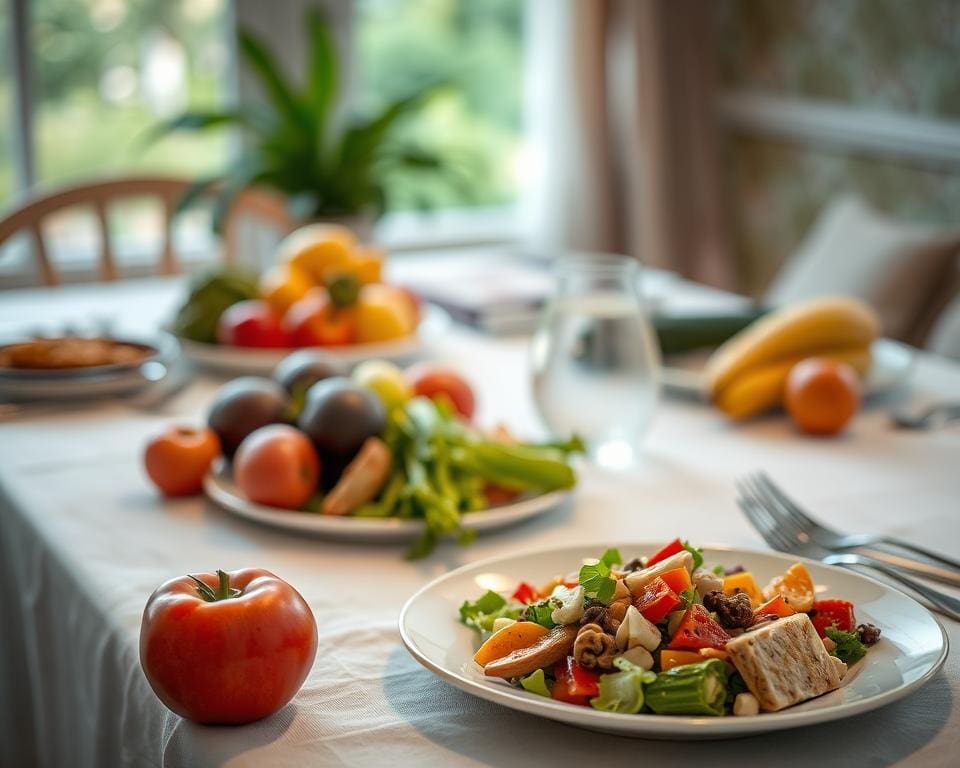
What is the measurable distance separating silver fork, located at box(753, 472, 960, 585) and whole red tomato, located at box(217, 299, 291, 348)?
711 mm

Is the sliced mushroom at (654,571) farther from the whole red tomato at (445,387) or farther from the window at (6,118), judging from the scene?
the window at (6,118)

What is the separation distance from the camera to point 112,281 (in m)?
2.32

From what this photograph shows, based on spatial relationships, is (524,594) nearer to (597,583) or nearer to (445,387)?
(597,583)

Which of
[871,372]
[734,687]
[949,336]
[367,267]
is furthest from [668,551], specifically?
[949,336]

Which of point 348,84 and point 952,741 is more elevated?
point 348,84

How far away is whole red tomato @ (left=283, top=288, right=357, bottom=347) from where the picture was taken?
157 centimetres

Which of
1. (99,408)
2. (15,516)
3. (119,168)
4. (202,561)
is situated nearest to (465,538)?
(202,561)

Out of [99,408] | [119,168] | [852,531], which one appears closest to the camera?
[852,531]

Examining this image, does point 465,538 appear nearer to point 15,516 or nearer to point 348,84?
point 15,516

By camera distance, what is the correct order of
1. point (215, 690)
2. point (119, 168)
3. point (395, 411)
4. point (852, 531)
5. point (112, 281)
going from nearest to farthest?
point (215, 690) → point (852, 531) → point (395, 411) → point (112, 281) → point (119, 168)

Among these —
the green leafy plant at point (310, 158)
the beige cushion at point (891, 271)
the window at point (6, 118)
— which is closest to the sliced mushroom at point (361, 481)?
the green leafy plant at point (310, 158)

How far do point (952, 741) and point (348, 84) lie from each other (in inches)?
117

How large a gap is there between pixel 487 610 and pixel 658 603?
0.14 meters

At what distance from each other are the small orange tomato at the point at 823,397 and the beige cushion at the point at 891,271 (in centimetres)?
133
